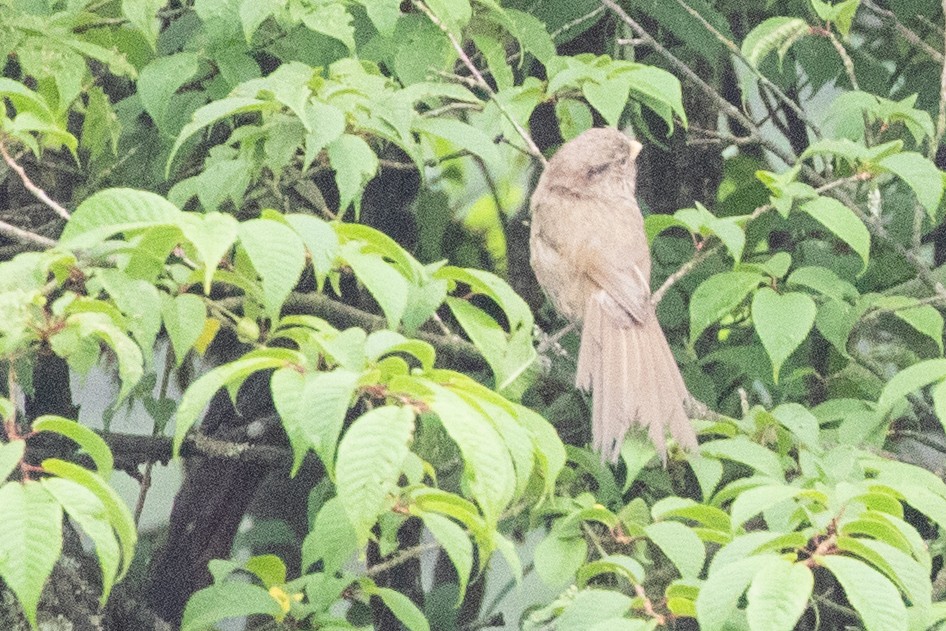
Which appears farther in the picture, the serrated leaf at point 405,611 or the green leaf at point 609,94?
the green leaf at point 609,94

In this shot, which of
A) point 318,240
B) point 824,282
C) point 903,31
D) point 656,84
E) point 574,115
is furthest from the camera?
point 903,31

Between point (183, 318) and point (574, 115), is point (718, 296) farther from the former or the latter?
point (183, 318)

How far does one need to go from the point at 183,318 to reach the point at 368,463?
53cm

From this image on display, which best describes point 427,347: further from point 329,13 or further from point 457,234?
point 457,234

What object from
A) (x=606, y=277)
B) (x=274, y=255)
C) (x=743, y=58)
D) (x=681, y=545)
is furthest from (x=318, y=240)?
(x=606, y=277)

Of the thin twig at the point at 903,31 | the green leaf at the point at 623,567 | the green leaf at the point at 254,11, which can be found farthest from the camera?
the thin twig at the point at 903,31

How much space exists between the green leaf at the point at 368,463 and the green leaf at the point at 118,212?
0.41 meters

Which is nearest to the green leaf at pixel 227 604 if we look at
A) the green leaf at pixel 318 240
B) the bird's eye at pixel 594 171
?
the green leaf at pixel 318 240

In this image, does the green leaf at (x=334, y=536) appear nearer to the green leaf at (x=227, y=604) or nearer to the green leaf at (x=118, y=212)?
the green leaf at (x=227, y=604)

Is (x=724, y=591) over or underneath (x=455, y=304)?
underneath

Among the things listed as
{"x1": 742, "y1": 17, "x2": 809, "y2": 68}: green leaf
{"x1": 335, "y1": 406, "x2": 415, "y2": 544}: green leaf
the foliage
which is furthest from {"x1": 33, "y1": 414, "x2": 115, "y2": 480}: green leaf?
{"x1": 742, "y1": 17, "x2": 809, "y2": 68}: green leaf

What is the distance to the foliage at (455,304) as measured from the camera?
6.41 feet

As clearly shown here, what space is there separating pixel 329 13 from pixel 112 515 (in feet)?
3.89

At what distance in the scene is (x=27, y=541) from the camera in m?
1.73
